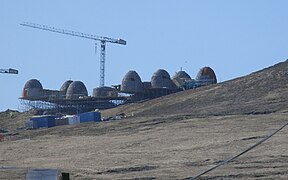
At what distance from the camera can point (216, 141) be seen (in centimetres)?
3481

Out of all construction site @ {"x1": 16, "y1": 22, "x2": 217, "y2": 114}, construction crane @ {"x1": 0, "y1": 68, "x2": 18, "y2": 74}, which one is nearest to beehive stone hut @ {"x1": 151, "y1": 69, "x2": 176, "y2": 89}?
construction site @ {"x1": 16, "y1": 22, "x2": 217, "y2": 114}

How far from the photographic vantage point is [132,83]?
270 feet

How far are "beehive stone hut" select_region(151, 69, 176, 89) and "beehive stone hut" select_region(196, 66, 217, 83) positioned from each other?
10.8 feet

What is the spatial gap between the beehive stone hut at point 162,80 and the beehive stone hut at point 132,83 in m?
1.47

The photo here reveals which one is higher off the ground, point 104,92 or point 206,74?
point 206,74

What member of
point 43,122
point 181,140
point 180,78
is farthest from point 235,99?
point 180,78

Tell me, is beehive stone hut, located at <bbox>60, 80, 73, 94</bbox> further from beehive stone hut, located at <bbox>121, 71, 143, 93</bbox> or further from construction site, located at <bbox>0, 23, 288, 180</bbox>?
construction site, located at <bbox>0, 23, 288, 180</bbox>

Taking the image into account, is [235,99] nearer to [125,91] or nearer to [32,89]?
A: [125,91]

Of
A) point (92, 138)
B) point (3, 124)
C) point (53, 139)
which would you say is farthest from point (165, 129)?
point (3, 124)

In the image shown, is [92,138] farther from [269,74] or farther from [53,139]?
[269,74]

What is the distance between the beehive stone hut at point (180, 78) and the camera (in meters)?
84.9

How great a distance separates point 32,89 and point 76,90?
738 cm

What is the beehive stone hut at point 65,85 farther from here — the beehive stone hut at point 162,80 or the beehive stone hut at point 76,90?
the beehive stone hut at point 162,80

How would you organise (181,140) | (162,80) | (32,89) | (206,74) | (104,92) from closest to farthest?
(181,140)
(206,74)
(162,80)
(104,92)
(32,89)
